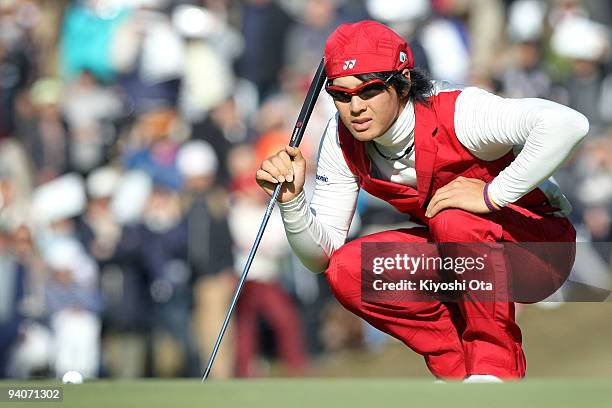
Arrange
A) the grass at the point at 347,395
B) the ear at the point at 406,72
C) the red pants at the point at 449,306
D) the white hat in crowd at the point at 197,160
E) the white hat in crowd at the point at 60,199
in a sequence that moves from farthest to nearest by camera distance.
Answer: the white hat in crowd at the point at 60,199 → the white hat in crowd at the point at 197,160 → the ear at the point at 406,72 → the red pants at the point at 449,306 → the grass at the point at 347,395

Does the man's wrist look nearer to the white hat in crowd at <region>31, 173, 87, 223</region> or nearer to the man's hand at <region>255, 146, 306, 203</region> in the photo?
the man's hand at <region>255, 146, 306, 203</region>

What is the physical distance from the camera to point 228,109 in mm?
11203

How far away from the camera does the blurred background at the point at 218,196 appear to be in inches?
413

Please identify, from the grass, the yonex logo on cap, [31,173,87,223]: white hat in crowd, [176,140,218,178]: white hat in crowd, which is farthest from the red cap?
[31,173,87,223]: white hat in crowd

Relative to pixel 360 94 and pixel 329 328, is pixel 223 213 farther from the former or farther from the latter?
pixel 360 94

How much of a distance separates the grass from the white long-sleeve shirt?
3.57 ft

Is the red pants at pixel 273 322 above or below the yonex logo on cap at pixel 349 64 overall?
below

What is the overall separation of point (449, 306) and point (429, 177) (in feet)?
2.00

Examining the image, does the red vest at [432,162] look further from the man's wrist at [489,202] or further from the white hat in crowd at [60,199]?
the white hat in crowd at [60,199]


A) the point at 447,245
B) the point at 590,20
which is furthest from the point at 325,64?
the point at 590,20

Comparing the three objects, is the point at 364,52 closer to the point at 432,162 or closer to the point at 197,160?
the point at 432,162

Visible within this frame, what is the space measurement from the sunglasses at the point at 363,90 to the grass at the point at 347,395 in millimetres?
1317

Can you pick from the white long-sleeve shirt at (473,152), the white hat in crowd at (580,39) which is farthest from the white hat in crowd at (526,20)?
the white long-sleeve shirt at (473,152)

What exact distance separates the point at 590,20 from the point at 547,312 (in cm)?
260
